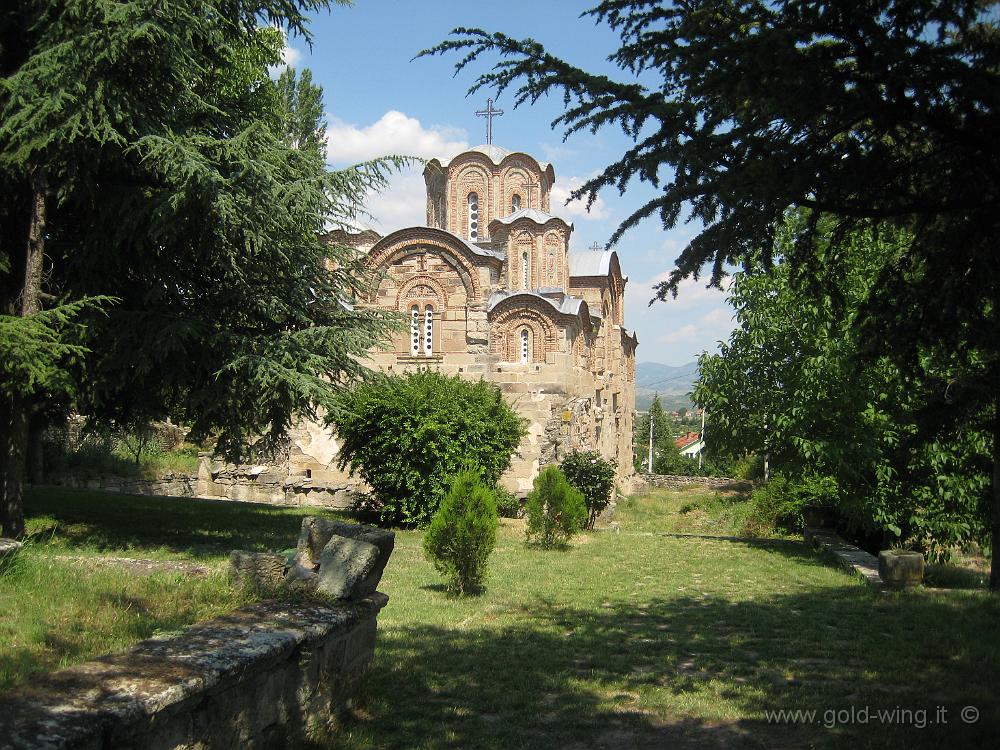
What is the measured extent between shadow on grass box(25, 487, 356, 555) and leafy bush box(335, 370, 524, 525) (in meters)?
1.52

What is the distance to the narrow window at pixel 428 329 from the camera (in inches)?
786

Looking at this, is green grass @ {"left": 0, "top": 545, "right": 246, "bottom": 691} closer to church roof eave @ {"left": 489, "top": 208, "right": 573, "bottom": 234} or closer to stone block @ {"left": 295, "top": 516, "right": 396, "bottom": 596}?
stone block @ {"left": 295, "top": 516, "right": 396, "bottom": 596}

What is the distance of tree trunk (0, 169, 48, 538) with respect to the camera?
8.07 meters

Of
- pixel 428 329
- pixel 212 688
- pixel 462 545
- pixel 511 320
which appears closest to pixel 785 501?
pixel 511 320

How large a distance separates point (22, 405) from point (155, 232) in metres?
2.27

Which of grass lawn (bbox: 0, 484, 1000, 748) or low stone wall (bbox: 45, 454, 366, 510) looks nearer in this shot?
grass lawn (bbox: 0, 484, 1000, 748)

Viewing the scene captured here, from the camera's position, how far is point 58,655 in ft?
11.7

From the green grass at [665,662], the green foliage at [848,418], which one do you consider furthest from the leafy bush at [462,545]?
the green foliage at [848,418]

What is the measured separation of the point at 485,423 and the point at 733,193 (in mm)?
10322

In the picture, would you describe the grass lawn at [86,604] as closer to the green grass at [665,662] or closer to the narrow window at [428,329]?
the green grass at [665,662]

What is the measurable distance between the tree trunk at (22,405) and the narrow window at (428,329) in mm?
11968

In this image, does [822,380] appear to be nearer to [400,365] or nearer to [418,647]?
[418,647]

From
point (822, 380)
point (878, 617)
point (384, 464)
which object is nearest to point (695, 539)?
point (822, 380)

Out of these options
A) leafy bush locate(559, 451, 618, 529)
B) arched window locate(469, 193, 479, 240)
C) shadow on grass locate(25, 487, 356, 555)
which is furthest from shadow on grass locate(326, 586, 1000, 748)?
arched window locate(469, 193, 479, 240)
